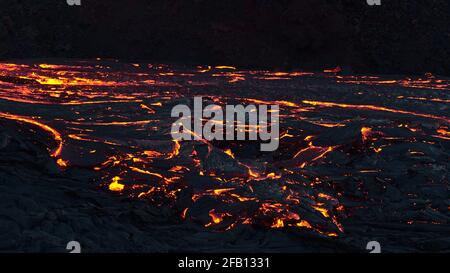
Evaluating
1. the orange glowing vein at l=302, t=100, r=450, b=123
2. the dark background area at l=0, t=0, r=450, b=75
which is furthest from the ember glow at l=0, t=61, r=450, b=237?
the dark background area at l=0, t=0, r=450, b=75

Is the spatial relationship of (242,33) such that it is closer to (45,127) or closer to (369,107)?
(369,107)

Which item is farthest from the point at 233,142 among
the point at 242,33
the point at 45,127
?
the point at 242,33

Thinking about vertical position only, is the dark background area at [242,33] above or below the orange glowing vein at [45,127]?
above

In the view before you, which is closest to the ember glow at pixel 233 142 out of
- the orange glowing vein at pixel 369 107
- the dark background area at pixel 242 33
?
the orange glowing vein at pixel 369 107

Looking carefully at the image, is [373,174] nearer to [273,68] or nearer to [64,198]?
[64,198]

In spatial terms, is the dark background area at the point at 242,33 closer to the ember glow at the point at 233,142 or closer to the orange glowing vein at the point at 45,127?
the ember glow at the point at 233,142

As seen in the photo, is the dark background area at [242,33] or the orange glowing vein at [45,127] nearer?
the orange glowing vein at [45,127]

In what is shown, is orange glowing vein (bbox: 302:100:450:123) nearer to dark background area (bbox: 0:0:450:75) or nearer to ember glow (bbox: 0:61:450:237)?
ember glow (bbox: 0:61:450:237)
